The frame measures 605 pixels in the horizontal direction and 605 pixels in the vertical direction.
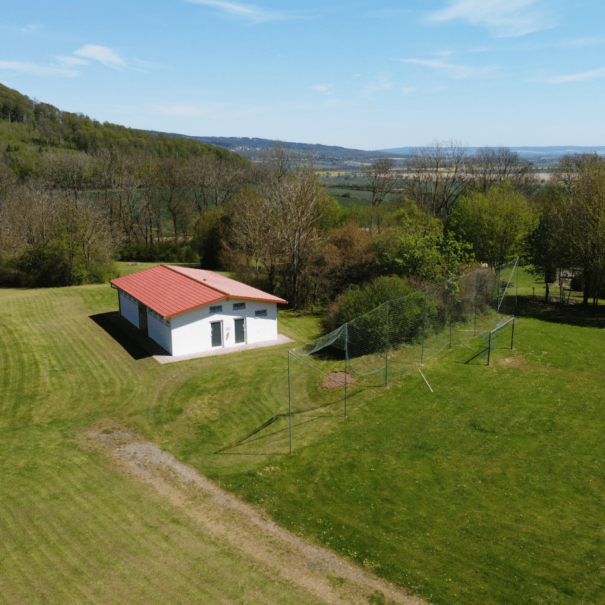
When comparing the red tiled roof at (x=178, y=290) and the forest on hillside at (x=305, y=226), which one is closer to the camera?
the red tiled roof at (x=178, y=290)

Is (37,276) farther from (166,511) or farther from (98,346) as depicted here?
(166,511)

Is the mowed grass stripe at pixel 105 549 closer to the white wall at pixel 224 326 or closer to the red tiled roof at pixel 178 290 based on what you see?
the white wall at pixel 224 326

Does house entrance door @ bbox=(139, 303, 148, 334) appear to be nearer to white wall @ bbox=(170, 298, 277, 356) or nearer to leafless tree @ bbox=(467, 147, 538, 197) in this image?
white wall @ bbox=(170, 298, 277, 356)

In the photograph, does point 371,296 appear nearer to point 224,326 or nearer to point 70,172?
point 224,326

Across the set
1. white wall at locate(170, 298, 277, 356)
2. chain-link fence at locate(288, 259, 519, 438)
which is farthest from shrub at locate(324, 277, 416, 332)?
white wall at locate(170, 298, 277, 356)

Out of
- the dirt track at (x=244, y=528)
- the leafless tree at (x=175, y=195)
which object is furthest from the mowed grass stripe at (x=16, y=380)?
the leafless tree at (x=175, y=195)

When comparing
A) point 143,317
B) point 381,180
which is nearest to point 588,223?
point 143,317
